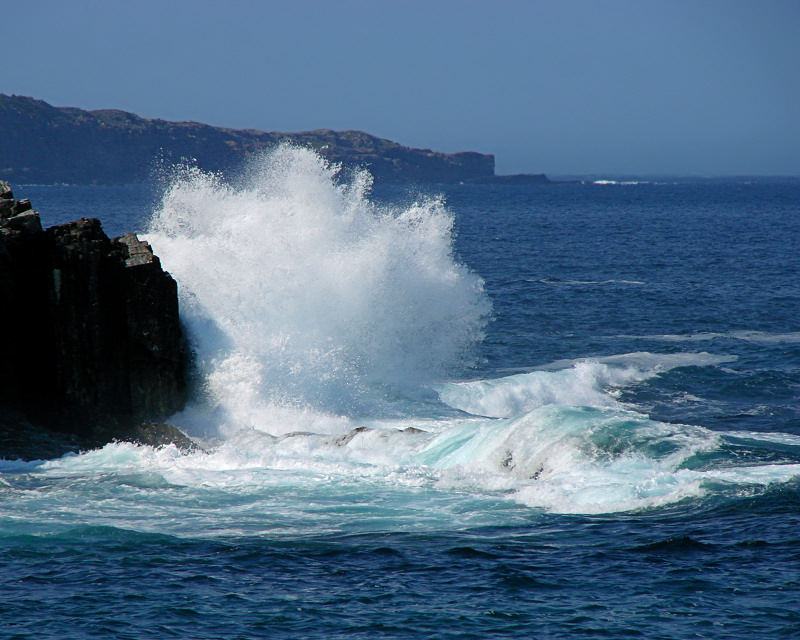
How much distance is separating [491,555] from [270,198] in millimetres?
17595

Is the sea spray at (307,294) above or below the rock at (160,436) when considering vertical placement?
above

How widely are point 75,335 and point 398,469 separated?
7272 mm

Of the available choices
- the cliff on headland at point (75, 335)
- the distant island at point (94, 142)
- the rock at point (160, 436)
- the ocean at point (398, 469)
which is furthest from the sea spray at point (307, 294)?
the distant island at point (94, 142)

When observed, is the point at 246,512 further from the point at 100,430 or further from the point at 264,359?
the point at 264,359

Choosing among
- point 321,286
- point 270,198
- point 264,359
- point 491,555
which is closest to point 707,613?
point 491,555

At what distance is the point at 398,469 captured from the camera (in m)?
15.3

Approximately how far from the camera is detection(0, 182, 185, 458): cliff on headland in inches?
659

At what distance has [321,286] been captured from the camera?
952 inches

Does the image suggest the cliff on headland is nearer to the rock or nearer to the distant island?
the rock

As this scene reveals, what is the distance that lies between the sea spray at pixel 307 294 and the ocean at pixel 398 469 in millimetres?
83

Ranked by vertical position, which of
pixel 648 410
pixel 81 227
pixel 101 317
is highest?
pixel 81 227

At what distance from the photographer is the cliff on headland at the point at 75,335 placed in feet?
54.9

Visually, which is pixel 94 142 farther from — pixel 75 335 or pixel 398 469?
A: pixel 398 469

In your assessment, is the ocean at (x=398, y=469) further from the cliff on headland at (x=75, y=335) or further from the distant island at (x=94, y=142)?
the distant island at (x=94, y=142)
